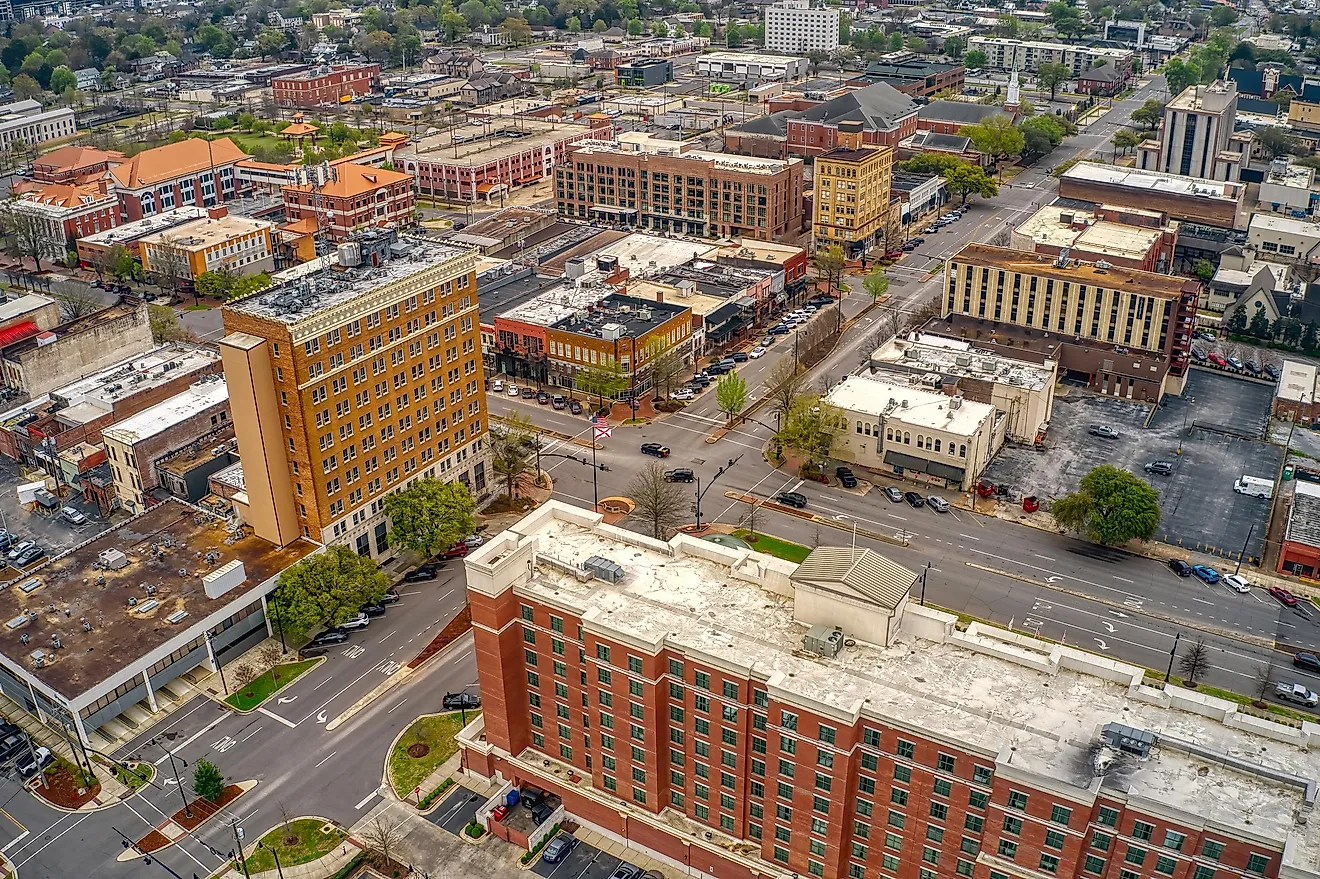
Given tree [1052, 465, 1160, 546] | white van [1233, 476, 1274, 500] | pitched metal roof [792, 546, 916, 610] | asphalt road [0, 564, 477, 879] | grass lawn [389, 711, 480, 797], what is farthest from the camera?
white van [1233, 476, 1274, 500]

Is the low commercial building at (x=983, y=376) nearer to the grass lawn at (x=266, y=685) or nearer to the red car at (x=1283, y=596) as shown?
the red car at (x=1283, y=596)

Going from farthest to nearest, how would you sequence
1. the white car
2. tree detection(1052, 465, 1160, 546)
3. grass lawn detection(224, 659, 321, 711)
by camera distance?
1. tree detection(1052, 465, 1160, 546)
2. the white car
3. grass lawn detection(224, 659, 321, 711)

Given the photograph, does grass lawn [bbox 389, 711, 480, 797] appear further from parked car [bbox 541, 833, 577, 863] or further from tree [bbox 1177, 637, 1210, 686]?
tree [bbox 1177, 637, 1210, 686]

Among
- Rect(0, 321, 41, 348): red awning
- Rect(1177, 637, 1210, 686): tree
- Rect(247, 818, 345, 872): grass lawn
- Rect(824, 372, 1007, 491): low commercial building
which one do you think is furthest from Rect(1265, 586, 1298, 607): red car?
Rect(0, 321, 41, 348): red awning

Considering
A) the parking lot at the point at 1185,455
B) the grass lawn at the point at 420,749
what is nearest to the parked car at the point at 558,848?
the grass lawn at the point at 420,749

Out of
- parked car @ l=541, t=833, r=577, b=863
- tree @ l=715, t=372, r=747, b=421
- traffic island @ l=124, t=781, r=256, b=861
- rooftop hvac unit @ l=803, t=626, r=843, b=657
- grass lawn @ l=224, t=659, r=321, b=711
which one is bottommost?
parked car @ l=541, t=833, r=577, b=863

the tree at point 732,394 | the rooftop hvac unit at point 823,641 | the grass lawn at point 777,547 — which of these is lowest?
the grass lawn at point 777,547

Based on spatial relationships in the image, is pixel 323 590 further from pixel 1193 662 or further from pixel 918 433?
pixel 1193 662
